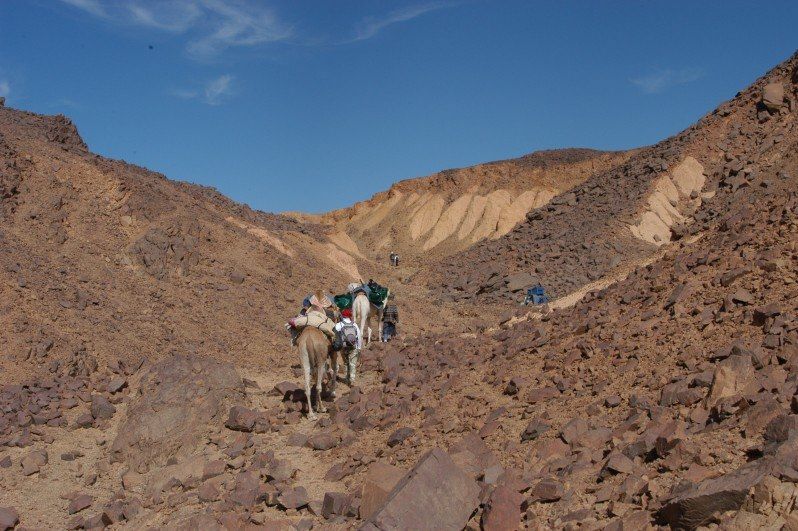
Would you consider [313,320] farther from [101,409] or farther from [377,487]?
[377,487]

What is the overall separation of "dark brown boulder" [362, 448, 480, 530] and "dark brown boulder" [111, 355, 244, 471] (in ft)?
15.2

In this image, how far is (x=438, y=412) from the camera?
372 inches

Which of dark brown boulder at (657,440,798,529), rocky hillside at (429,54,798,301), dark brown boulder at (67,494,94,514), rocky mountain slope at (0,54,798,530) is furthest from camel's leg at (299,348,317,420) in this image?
rocky hillside at (429,54,798,301)

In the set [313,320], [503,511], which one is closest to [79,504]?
[313,320]

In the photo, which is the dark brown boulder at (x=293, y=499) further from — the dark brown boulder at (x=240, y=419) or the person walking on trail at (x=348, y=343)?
the person walking on trail at (x=348, y=343)

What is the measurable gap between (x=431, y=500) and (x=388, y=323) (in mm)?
10896

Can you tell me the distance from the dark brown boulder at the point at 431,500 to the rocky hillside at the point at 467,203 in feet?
127

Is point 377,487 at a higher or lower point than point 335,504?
higher

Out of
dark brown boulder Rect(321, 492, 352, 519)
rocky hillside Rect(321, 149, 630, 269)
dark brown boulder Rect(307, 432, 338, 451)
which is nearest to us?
dark brown boulder Rect(321, 492, 352, 519)

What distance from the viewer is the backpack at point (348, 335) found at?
12094 mm

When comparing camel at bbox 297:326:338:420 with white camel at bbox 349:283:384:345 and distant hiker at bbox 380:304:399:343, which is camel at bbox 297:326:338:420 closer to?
white camel at bbox 349:283:384:345

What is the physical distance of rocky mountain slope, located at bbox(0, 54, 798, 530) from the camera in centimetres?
616

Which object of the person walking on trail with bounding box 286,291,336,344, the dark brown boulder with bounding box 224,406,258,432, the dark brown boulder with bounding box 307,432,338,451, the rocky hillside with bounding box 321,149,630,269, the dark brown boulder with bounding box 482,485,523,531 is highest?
the rocky hillside with bounding box 321,149,630,269

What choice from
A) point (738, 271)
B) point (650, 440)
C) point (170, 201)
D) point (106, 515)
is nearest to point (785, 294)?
point (738, 271)
